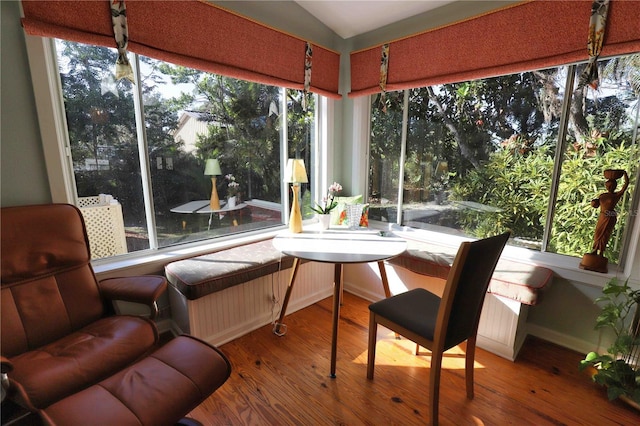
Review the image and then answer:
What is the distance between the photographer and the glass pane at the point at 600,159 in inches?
71.5

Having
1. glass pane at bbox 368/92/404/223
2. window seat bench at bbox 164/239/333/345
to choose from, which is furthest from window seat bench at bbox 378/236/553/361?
window seat bench at bbox 164/239/333/345

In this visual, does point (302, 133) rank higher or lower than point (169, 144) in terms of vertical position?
higher

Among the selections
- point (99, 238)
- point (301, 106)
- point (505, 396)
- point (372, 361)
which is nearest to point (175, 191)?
point (99, 238)

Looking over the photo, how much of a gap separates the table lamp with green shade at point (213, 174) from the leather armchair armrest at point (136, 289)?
0.86 metres

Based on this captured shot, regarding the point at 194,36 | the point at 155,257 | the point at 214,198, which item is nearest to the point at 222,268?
the point at 155,257

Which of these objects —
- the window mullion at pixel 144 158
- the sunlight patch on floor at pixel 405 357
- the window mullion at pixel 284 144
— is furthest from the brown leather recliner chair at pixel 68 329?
the window mullion at pixel 284 144

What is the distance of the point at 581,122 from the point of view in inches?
76.8

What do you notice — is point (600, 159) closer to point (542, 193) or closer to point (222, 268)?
point (542, 193)

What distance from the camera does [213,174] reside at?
237 cm

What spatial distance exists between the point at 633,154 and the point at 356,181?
1.96m

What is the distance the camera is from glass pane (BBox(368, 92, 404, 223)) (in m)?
2.81

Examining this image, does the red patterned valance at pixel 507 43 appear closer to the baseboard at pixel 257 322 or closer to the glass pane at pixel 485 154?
the glass pane at pixel 485 154

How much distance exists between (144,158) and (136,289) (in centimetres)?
91

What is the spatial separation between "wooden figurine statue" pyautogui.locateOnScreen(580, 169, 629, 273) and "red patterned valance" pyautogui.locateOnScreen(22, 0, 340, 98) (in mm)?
2183
